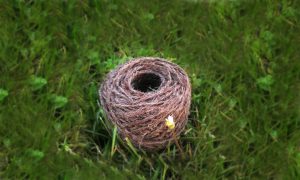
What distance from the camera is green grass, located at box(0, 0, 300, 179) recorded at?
278cm

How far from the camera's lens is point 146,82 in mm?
2904

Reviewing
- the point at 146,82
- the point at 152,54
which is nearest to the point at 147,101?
the point at 146,82

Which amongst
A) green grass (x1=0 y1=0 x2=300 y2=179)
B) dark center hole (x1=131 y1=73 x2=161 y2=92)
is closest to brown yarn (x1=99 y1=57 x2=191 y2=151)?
dark center hole (x1=131 y1=73 x2=161 y2=92)

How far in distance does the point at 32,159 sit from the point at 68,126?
32 cm

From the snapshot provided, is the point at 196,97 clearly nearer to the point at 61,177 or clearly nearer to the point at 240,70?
the point at 240,70

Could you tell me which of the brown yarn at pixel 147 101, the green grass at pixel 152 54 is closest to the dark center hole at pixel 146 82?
the brown yarn at pixel 147 101

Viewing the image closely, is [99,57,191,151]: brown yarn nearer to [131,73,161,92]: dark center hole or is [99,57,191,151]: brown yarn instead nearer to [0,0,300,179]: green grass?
[131,73,161,92]: dark center hole

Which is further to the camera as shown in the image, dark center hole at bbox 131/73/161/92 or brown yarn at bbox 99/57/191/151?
dark center hole at bbox 131/73/161/92

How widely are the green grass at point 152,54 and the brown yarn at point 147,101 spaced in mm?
158

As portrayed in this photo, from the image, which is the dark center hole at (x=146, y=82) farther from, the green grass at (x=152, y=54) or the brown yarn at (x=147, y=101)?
the green grass at (x=152, y=54)

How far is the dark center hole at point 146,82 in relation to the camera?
9.32ft

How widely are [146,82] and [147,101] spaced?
0.34m

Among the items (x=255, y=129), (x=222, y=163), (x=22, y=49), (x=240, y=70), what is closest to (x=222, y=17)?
(x=240, y=70)

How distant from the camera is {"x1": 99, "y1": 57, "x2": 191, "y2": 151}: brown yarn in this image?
257cm
